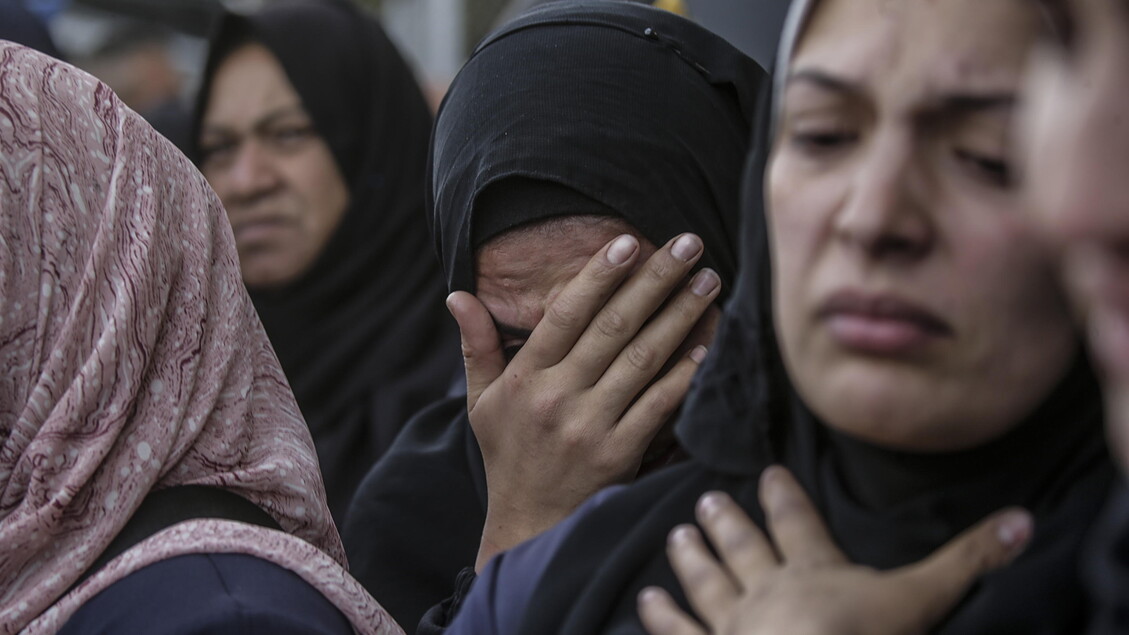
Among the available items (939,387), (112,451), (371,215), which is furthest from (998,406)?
(371,215)

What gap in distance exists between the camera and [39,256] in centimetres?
153

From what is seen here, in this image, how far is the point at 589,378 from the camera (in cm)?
172

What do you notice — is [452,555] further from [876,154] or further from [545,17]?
[876,154]

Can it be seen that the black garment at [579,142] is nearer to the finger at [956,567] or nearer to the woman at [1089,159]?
the finger at [956,567]

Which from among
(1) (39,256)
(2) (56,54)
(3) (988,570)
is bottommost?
(2) (56,54)

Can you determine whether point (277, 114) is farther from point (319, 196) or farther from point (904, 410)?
point (904, 410)

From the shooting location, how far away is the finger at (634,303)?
167 centimetres

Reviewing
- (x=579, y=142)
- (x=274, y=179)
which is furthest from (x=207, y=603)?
(x=274, y=179)

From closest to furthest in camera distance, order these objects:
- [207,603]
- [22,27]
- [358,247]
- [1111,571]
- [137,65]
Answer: [1111,571] < [207,603] < [22,27] < [358,247] < [137,65]

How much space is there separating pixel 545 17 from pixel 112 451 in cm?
83

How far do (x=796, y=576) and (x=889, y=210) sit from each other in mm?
267

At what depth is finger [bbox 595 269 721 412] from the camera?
66.2 inches

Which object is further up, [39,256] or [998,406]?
[998,406]

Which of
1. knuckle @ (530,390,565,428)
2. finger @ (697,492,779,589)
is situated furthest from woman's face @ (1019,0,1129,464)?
knuckle @ (530,390,565,428)
